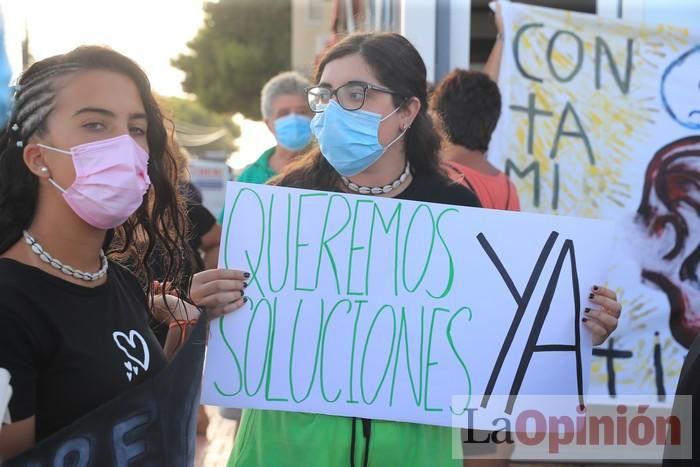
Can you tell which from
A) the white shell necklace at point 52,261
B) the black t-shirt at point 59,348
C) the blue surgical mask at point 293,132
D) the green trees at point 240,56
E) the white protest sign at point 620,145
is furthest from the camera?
the green trees at point 240,56

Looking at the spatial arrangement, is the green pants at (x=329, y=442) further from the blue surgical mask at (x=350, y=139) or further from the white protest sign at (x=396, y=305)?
the blue surgical mask at (x=350, y=139)

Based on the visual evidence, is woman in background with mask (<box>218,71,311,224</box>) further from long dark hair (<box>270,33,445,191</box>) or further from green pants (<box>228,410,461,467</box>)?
green pants (<box>228,410,461,467</box>)

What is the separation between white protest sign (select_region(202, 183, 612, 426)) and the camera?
6.92ft

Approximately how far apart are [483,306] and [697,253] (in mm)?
2459

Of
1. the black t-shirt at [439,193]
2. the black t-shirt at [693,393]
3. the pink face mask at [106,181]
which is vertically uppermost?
the pink face mask at [106,181]

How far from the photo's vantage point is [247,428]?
215cm

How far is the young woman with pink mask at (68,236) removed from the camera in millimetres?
1583

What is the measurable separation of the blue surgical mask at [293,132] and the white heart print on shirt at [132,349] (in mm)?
3064

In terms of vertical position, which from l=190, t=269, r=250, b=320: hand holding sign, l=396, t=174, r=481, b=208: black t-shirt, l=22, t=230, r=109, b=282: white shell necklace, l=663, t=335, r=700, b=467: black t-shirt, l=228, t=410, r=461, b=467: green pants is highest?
l=396, t=174, r=481, b=208: black t-shirt

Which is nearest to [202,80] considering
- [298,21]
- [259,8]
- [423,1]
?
[259,8]

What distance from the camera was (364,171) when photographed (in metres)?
2.33

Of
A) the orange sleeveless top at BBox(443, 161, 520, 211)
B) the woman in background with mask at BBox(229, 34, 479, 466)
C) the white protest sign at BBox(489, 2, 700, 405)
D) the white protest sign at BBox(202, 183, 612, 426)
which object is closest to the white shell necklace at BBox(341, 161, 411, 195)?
the woman in background with mask at BBox(229, 34, 479, 466)

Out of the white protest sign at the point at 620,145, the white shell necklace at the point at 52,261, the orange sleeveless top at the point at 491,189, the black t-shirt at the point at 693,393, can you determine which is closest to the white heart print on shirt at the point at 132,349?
the white shell necklace at the point at 52,261

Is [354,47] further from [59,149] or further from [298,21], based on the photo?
[298,21]
